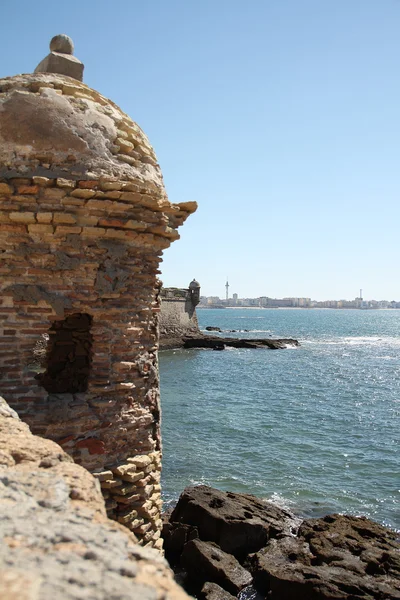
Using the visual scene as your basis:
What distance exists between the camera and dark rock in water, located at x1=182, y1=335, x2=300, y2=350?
49500 millimetres

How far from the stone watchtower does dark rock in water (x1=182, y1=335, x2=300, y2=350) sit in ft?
143

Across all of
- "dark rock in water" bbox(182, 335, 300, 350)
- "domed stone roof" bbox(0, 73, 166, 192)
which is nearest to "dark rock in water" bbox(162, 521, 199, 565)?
"domed stone roof" bbox(0, 73, 166, 192)

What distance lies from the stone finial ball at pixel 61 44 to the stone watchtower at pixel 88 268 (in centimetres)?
69

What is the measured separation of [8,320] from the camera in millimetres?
4824

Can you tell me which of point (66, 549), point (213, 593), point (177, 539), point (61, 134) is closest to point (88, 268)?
point (61, 134)

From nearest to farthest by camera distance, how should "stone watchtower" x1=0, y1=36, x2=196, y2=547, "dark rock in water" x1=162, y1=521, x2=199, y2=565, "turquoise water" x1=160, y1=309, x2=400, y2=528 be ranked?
"stone watchtower" x1=0, y1=36, x2=196, y2=547
"dark rock in water" x1=162, y1=521, x2=199, y2=565
"turquoise water" x1=160, y1=309, x2=400, y2=528

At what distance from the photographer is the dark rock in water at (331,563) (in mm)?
7930

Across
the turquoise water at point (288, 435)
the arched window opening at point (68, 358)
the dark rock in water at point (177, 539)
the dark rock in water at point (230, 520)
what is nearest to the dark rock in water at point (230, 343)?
the turquoise water at point (288, 435)

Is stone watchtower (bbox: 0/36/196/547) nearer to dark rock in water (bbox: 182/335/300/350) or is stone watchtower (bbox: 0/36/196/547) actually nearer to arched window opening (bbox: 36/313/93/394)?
arched window opening (bbox: 36/313/93/394)

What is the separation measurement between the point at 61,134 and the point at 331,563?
8005mm

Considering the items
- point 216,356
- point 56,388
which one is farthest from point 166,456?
point 216,356

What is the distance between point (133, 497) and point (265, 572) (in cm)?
466

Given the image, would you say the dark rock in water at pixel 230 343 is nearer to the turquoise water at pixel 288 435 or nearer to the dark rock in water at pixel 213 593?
the turquoise water at pixel 288 435

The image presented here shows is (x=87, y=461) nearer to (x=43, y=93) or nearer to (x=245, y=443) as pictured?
(x=43, y=93)
